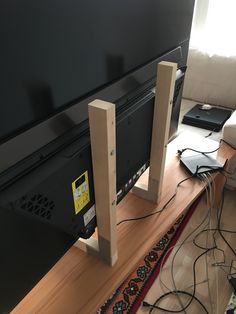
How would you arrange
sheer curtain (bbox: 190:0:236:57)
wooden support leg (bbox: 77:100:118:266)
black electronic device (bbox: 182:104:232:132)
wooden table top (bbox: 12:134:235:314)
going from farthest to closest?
sheer curtain (bbox: 190:0:236:57), black electronic device (bbox: 182:104:232:132), wooden table top (bbox: 12:134:235:314), wooden support leg (bbox: 77:100:118:266)

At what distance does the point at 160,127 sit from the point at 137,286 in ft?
2.95

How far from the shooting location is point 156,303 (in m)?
1.31

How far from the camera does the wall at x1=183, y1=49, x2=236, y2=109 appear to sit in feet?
6.75

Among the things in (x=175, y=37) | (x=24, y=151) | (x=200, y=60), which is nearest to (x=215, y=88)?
(x=200, y=60)

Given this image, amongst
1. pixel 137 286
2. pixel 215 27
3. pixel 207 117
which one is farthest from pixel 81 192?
pixel 215 27

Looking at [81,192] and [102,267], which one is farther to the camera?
[102,267]

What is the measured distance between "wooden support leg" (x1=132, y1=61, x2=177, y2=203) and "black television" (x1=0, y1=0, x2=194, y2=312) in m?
0.05

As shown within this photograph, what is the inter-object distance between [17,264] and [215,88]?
79.6 inches

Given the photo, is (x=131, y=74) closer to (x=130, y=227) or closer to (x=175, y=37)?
(x=175, y=37)

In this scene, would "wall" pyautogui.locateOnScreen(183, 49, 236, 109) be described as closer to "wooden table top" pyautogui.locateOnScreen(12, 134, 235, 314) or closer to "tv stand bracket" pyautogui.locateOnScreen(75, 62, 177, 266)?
"wooden table top" pyautogui.locateOnScreen(12, 134, 235, 314)

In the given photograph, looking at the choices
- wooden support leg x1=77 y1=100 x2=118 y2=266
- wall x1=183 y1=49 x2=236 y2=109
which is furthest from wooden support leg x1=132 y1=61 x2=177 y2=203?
wall x1=183 y1=49 x2=236 y2=109

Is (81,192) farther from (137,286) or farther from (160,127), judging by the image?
(137,286)

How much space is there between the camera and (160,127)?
33.5 inches

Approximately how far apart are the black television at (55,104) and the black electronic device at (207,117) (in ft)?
3.98
